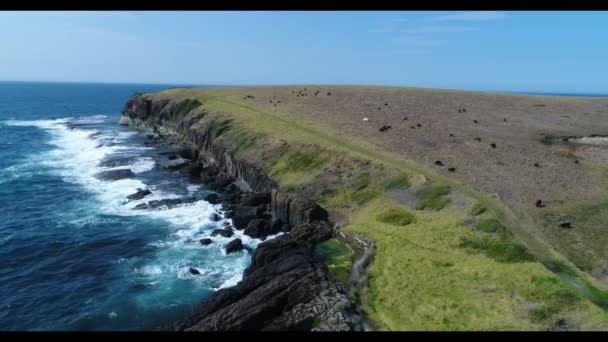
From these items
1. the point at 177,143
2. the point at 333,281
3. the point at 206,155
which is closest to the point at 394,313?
the point at 333,281

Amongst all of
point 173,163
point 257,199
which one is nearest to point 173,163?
point 173,163

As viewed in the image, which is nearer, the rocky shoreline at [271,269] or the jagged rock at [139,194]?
the rocky shoreline at [271,269]

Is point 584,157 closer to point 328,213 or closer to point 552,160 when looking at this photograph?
point 552,160

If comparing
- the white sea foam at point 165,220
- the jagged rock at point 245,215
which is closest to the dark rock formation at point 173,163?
the white sea foam at point 165,220

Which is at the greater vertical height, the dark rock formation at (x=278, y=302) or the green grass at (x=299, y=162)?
the green grass at (x=299, y=162)

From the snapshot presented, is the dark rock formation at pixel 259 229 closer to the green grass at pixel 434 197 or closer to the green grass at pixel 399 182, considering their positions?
the green grass at pixel 399 182

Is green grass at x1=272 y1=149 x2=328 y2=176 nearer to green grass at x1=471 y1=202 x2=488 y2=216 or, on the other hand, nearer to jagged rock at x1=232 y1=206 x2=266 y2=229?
jagged rock at x1=232 y1=206 x2=266 y2=229
